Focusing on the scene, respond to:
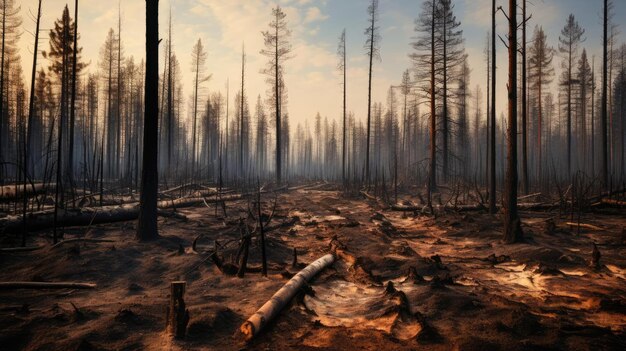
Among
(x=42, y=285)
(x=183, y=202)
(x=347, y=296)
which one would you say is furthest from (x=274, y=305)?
(x=183, y=202)

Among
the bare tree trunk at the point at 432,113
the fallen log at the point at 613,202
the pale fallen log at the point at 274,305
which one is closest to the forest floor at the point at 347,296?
the pale fallen log at the point at 274,305

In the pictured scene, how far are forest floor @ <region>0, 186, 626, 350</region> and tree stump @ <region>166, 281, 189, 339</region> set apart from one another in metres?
0.11

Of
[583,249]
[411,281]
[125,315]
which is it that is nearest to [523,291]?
[411,281]

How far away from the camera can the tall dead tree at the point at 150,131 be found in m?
6.59

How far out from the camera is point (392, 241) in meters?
7.68

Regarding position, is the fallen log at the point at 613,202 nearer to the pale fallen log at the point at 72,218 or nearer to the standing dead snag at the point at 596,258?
the standing dead snag at the point at 596,258

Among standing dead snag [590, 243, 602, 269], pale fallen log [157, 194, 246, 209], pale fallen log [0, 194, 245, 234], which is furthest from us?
pale fallen log [157, 194, 246, 209]

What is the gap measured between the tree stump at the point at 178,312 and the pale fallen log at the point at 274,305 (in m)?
0.52

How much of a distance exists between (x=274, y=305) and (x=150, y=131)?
201 inches

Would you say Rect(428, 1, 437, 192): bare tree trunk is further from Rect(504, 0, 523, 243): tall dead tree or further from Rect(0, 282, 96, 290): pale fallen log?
Rect(0, 282, 96, 290): pale fallen log

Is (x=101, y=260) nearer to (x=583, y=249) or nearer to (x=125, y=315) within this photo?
(x=125, y=315)

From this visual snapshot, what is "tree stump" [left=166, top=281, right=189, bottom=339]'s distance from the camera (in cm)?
280

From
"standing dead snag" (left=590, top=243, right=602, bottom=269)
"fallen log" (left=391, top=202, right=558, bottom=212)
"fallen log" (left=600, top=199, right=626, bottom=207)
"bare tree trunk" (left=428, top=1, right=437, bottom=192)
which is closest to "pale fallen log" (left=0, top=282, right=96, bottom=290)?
"standing dead snag" (left=590, top=243, right=602, bottom=269)

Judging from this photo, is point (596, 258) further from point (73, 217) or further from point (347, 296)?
point (73, 217)
